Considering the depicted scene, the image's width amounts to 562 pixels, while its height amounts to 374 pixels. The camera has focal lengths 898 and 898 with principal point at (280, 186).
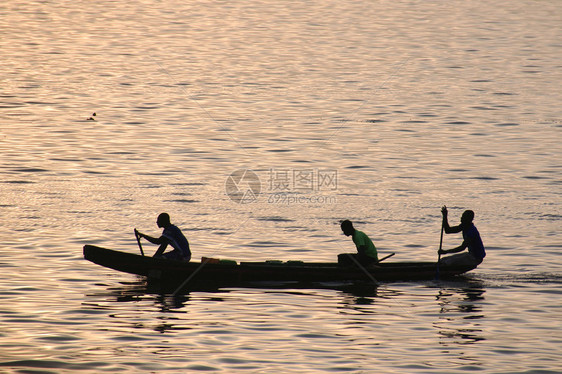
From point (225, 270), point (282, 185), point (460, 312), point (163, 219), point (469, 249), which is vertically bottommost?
point (460, 312)

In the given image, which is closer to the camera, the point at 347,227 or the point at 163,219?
the point at 347,227

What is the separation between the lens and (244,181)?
29281mm

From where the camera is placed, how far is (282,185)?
28.8 m

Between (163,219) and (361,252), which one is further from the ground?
(163,219)

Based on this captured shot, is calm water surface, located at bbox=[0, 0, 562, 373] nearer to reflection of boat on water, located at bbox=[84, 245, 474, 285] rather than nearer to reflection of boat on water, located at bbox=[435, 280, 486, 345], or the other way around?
reflection of boat on water, located at bbox=[435, 280, 486, 345]

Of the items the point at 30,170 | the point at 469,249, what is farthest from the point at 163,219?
the point at 30,170

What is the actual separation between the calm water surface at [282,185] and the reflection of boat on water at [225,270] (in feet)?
0.97

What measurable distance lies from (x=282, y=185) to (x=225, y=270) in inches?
429

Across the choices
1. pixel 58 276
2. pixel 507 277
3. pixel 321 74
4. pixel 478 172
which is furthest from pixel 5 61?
pixel 507 277

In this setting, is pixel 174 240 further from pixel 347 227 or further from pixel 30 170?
pixel 30 170

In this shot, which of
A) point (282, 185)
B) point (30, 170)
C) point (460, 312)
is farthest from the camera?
point (30, 170)

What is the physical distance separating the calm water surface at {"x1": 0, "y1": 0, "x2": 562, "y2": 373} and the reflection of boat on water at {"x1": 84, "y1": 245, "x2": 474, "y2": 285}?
30 centimetres

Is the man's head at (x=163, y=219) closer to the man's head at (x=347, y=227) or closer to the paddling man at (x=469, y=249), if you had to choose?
the man's head at (x=347, y=227)

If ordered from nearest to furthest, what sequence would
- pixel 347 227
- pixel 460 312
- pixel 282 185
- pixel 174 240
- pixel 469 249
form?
pixel 460 312
pixel 347 227
pixel 174 240
pixel 469 249
pixel 282 185
